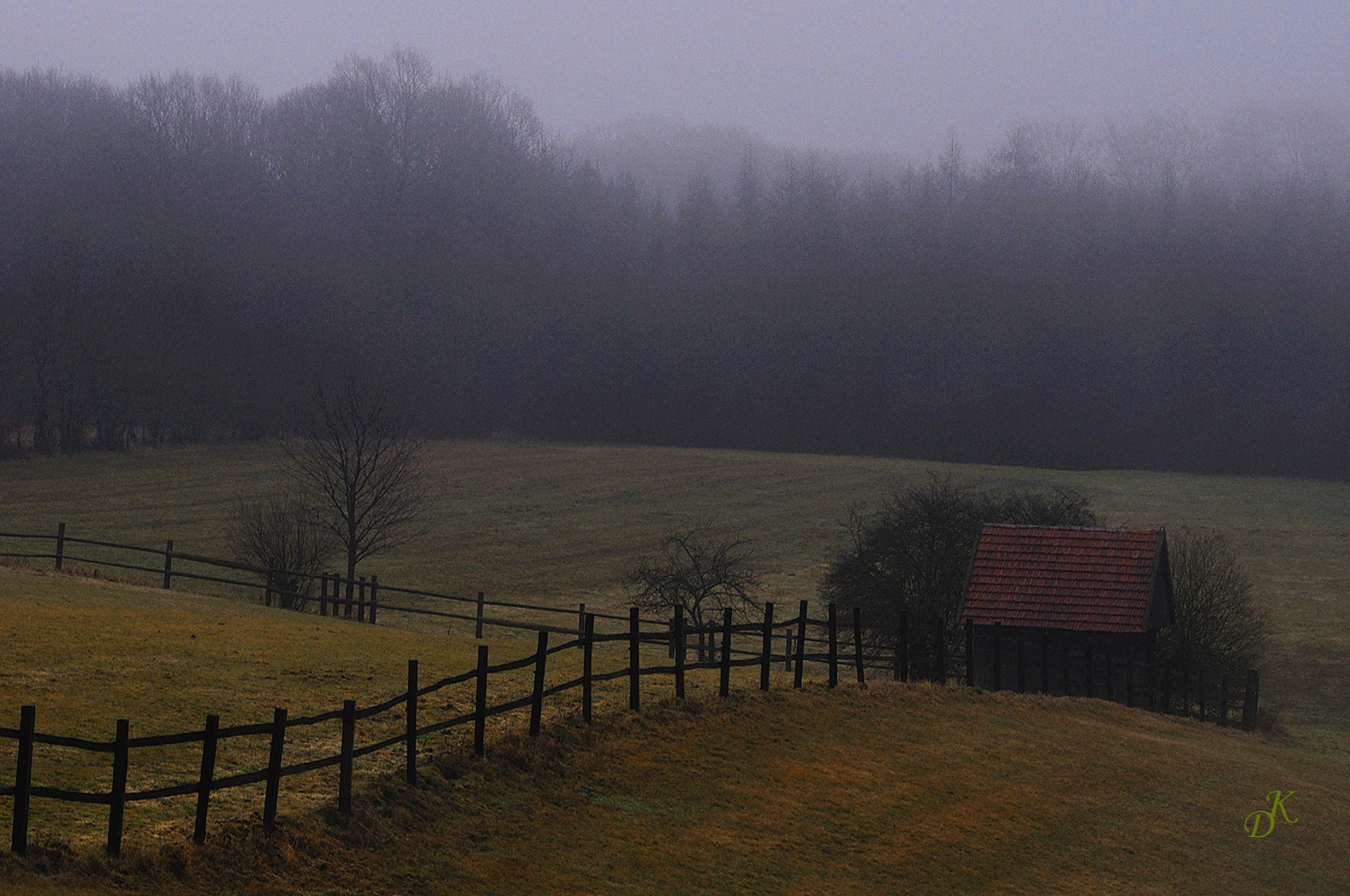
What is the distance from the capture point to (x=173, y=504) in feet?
196

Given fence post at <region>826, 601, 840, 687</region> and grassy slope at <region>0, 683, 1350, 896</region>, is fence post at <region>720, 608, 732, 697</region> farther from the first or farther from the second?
fence post at <region>826, 601, 840, 687</region>

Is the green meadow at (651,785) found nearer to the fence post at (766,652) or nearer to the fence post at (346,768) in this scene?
the fence post at (346,768)

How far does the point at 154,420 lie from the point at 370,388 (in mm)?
18705

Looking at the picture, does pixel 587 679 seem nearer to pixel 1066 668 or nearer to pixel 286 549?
pixel 1066 668

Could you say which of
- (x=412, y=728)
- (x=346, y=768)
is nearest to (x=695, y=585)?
(x=412, y=728)

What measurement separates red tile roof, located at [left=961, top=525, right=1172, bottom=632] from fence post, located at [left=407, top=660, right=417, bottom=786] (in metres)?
21.4

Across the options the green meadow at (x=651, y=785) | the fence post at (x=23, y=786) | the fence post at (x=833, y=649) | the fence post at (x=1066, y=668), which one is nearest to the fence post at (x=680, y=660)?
the green meadow at (x=651, y=785)

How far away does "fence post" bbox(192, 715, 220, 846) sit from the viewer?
1086 centimetres

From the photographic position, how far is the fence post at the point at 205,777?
1086 cm

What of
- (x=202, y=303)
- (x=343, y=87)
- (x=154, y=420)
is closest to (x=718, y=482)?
(x=154, y=420)

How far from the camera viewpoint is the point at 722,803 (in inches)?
600

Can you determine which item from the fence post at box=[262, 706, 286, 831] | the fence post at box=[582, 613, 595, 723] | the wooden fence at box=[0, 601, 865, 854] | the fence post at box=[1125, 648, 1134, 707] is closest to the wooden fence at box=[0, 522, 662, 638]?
the fence post at box=[1125, 648, 1134, 707]

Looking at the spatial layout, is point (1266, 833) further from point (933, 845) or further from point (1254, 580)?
point (1254, 580)

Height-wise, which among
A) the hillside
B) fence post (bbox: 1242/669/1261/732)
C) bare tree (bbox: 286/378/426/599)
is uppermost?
bare tree (bbox: 286/378/426/599)
